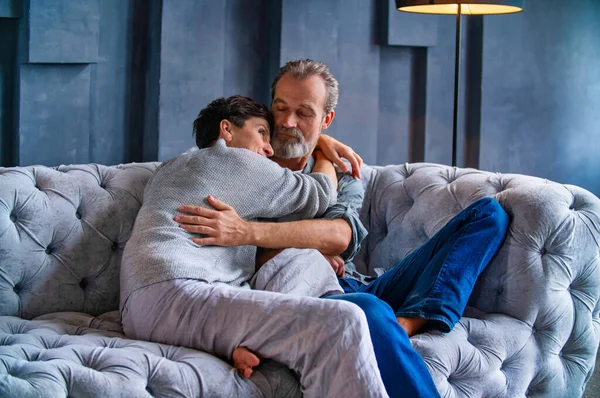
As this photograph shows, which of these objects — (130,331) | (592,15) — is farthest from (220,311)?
(592,15)

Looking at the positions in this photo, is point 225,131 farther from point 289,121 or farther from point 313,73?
point 313,73

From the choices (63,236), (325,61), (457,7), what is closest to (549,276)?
(63,236)

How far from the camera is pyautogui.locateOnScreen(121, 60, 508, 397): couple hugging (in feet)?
6.37

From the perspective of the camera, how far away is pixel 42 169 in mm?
2545

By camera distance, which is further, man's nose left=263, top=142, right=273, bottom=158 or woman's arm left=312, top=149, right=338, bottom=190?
woman's arm left=312, top=149, right=338, bottom=190

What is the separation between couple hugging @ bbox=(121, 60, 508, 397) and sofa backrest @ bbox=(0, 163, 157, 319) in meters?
0.24

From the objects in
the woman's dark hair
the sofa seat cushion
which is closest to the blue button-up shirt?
the woman's dark hair

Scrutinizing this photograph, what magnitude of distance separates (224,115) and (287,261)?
51 centimetres

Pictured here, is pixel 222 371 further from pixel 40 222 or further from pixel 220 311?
pixel 40 222

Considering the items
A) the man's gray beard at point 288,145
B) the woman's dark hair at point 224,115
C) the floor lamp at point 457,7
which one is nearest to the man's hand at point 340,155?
the man's gray beard at point 288,145

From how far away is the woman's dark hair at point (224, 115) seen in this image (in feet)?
8.30

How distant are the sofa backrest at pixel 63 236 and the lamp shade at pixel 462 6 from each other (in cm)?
155

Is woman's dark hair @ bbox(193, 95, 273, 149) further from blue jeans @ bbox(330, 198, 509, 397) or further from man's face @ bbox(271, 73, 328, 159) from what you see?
blue jeans @ bbox(330, 198, 509, 397)

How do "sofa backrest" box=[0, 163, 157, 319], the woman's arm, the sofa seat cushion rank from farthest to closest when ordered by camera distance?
the woman's arm → "sofa backrest" box=[0, 163, 157, 319] → the sofa seat cushion
